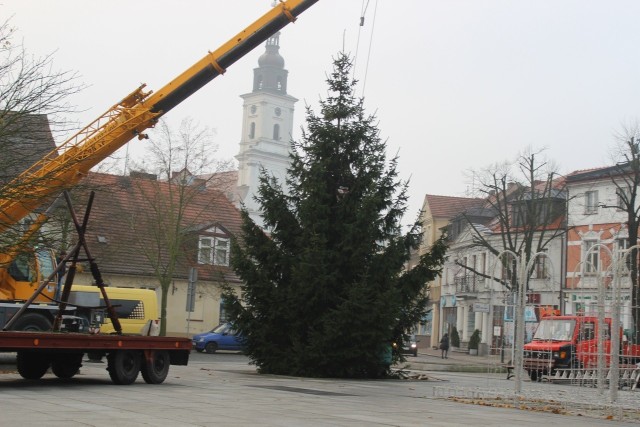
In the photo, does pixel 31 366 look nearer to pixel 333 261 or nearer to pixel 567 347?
pixel 333 261

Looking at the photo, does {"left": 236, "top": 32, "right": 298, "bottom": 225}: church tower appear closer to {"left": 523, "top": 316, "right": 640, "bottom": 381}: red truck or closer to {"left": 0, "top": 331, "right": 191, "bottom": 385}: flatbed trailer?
{"left": 523, "top": 316, "right": 640, "bottom": 381}: red truck

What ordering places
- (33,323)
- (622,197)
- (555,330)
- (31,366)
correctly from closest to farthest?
(31,366) < (33,323) < (555,330) < (622,197)

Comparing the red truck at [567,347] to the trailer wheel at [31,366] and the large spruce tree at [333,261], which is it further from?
the trailer wheel at [31,366]

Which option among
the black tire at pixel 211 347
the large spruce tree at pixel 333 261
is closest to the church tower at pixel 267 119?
the black tire at pixel 211 347

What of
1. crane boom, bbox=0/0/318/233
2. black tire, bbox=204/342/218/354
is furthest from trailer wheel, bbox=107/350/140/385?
black tire, bbox=204/342/218/354

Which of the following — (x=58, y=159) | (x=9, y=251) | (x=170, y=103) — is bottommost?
(x=9, y=251)

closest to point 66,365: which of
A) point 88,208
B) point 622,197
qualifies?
point 88,208

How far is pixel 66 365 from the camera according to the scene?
20797 millimetres

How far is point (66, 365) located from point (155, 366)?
1.90 meters

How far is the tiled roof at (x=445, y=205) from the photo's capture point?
286 ft

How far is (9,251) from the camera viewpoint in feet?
66.9

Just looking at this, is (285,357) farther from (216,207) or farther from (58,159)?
(216,207)

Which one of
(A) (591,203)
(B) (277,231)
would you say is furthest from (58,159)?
(A) (591,203)

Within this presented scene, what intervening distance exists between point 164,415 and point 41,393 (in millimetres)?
4144
